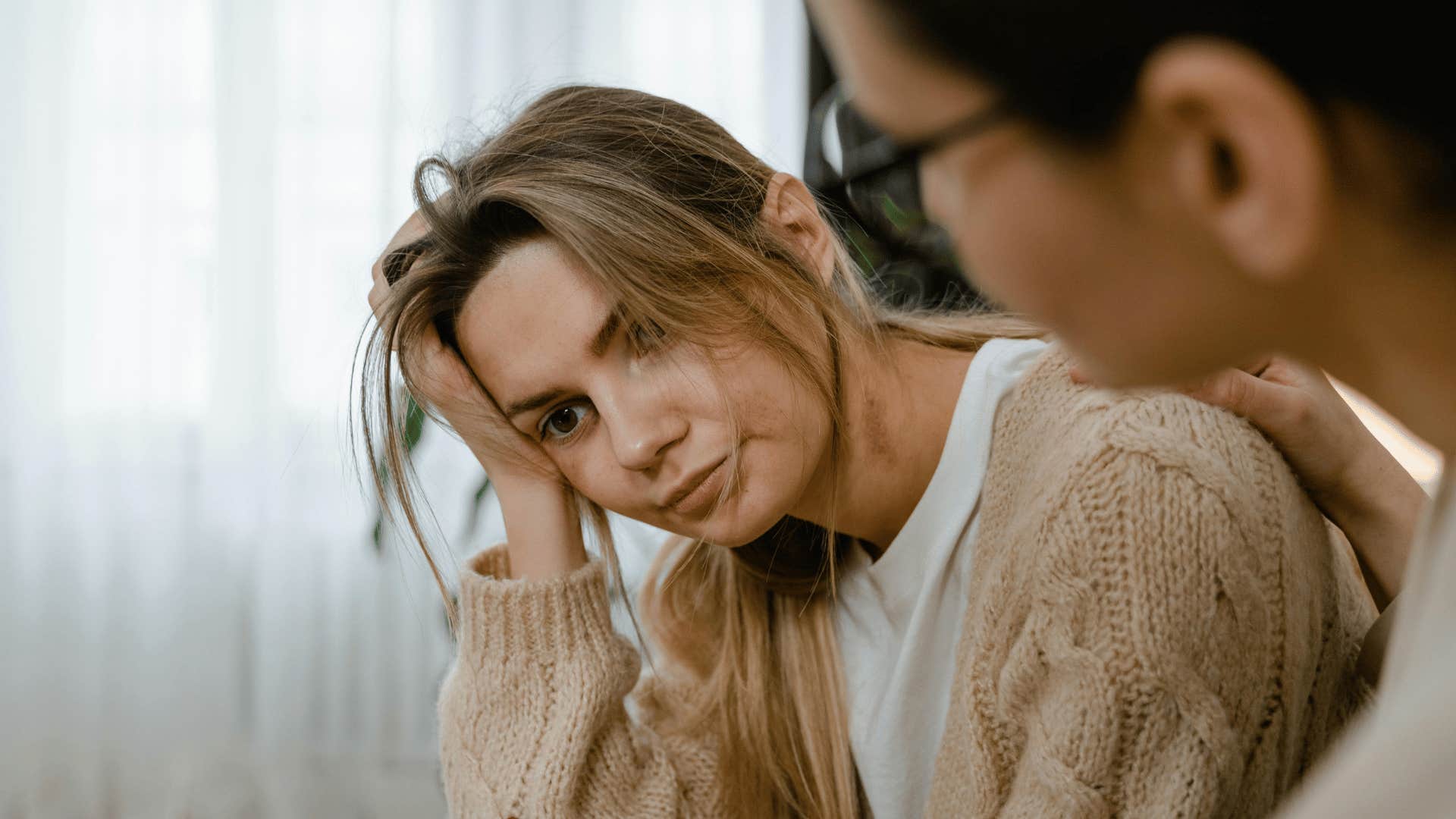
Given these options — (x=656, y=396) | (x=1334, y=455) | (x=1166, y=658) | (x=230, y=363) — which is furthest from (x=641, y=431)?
(x=230, y=363)

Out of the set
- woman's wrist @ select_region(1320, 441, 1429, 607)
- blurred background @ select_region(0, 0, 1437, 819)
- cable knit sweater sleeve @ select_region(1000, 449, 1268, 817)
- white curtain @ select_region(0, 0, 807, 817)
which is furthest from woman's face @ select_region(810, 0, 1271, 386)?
white curtain @ select_region(0, 0, 807, 817)

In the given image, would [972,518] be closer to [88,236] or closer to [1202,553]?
[1202,553]

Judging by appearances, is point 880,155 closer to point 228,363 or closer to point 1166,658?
point 1166,658

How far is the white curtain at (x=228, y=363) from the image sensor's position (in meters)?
2.37

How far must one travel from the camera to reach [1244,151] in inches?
14.3

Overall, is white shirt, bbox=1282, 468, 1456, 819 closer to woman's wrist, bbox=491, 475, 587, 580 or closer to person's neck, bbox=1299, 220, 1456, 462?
person's neck, bbox=1299, 220, 1456, 462

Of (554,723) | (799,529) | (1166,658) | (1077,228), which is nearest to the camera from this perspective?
(1077,228)

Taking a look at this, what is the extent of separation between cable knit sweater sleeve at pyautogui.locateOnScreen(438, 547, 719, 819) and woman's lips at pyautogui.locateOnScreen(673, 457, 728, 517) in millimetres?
200

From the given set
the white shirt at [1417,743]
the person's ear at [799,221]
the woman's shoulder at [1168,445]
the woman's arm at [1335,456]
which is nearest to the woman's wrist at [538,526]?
the person's ear at [799,221]

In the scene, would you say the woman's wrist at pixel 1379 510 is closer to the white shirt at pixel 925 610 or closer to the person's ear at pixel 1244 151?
the white shirt at pixel 925 610

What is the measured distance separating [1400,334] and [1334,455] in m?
0.54

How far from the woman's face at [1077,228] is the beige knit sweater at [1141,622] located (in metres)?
0.40

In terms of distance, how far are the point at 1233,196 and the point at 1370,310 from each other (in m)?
0.07

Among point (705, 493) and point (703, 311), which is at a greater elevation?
point (703, 311)
